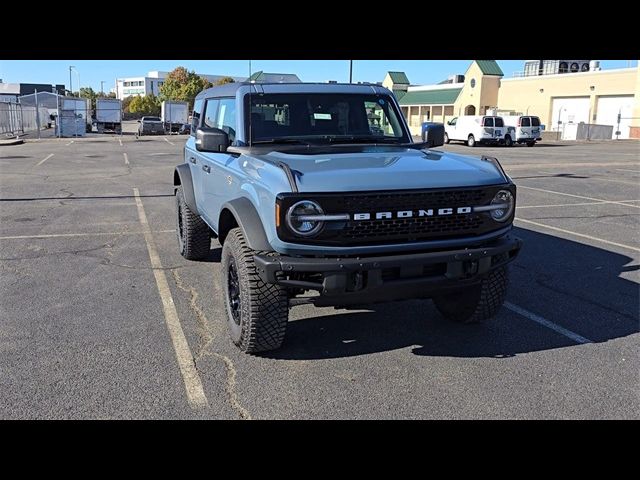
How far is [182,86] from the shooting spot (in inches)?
3716

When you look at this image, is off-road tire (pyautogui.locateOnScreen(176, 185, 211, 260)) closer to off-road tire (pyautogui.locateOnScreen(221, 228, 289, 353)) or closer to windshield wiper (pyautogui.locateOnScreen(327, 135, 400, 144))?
windshield wiper (pyautogui.locateOnScreen(327, 135, 400, 144))

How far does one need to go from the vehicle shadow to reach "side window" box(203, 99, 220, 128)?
2547 millimetres

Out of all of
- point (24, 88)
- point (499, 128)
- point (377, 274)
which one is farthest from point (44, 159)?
point (24, 88)

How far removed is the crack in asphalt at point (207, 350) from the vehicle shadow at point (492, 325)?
1.14 feet

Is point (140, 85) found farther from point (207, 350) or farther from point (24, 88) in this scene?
point (207, 350)

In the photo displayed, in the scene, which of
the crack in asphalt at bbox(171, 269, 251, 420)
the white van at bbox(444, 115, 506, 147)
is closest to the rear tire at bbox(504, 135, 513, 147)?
the white van at bbox(444, 115, 506, 147)

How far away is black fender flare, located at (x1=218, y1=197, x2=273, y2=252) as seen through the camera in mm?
4035

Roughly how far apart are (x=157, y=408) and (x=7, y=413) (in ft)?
2.86

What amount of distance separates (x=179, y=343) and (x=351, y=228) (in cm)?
174

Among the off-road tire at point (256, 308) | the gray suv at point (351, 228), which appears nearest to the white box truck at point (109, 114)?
the gray suv at point (351, 228)

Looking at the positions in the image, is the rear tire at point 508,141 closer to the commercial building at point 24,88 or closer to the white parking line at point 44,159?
the white parking line at point 44,159
